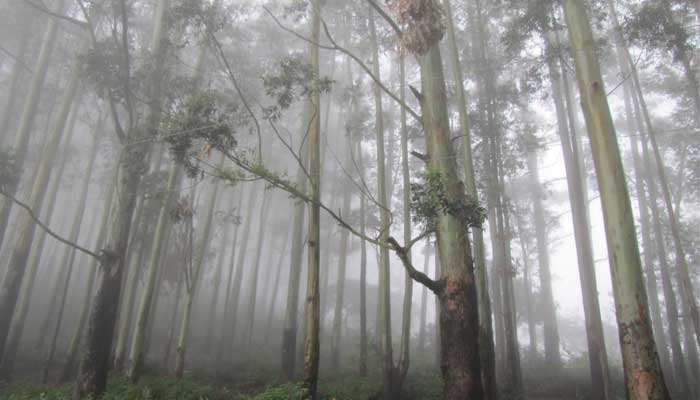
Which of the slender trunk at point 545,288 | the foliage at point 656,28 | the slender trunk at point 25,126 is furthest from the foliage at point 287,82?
the slender trunk at point 545,288

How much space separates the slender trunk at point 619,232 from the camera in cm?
405

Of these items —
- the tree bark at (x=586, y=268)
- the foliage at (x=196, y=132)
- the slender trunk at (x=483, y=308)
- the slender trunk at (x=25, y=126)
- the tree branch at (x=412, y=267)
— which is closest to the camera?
the tree branch at (x=412, y=267)

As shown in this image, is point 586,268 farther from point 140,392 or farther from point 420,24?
point 140,392

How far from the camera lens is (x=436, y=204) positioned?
410 centimetres

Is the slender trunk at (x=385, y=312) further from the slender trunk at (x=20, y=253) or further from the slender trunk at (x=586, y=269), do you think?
the slender trunk at (x=20, y=253)

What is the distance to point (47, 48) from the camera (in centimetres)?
1138

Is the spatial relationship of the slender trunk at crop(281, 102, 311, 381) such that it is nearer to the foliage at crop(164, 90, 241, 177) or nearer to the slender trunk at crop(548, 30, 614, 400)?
the foliage at crop(164, 90, 241, 177)

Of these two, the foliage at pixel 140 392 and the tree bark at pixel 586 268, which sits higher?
the tree bark at pixel 586 268

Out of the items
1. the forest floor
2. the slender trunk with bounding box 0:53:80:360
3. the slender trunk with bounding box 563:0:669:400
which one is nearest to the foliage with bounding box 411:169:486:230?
the slender trunk with bounding box 563:0:669:400

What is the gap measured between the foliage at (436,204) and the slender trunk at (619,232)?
166 cm

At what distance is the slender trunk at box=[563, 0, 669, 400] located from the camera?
4.05 metres

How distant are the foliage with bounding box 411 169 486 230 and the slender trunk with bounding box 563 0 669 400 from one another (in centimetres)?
166

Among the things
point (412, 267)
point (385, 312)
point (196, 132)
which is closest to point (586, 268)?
point (385, 312)

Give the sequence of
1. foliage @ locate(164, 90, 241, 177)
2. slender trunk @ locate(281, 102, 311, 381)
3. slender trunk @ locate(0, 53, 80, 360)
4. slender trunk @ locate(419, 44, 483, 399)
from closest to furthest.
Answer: slender trunk @ locate(419, 44, 483, 399), foliage @ locate(164, 90, 241, 177), slender trunk @ locate(0, 53, 80, 360), slender trunk @ locate(281, 102, 311, 381)
